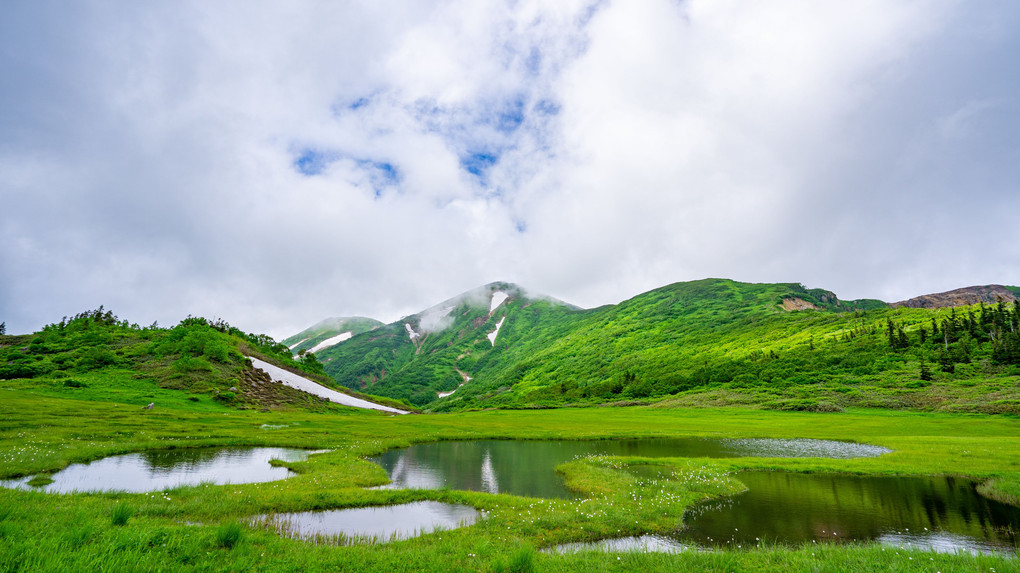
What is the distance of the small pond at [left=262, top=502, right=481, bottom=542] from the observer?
15.9 m

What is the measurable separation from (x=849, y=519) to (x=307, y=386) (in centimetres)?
12395

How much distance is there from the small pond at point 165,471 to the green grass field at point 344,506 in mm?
1779

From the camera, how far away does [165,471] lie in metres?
26.2

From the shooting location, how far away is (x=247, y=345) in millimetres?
138500

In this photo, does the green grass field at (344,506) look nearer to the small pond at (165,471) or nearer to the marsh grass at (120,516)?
the marsh grass at (120,516)

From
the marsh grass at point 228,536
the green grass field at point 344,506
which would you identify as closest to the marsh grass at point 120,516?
the green grass field at point 344,506

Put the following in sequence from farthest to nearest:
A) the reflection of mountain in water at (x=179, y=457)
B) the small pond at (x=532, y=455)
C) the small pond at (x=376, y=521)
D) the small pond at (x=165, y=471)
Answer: the reflection of mountain in water at (x=179, y=457), the small pond at (x=532, y=455), the small pond at (x=165, y=471), the small pond at (x=376, y=521)

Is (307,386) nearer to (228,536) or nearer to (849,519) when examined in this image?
(228,536)

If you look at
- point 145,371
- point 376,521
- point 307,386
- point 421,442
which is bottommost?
point 421,442

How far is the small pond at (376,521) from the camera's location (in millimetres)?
15875

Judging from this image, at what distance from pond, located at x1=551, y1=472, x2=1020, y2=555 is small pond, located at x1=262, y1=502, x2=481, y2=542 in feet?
19.5

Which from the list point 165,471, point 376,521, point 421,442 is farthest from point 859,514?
point 421,442

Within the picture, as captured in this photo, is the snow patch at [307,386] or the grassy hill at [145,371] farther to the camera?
the snow patch at [307,386]

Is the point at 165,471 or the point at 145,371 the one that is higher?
the point at 145,371
